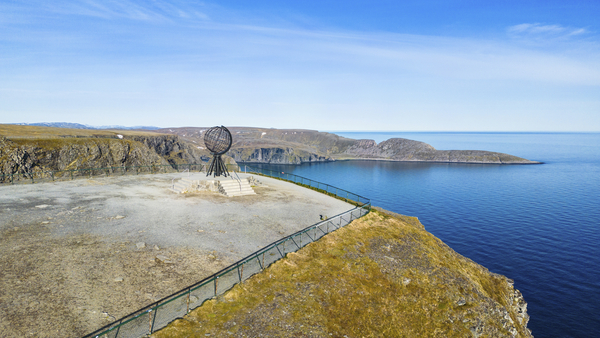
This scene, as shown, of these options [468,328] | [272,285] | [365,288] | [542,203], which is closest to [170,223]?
[272,285]

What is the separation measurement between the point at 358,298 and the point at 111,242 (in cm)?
1596

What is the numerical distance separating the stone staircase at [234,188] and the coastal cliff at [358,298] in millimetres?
14608

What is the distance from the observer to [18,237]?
18.2 metres

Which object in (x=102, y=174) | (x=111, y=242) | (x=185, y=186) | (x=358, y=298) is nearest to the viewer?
(x=358, y=298)

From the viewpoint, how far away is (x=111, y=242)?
18.4 m

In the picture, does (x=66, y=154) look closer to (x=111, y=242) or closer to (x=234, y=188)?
(x=234, y=188)

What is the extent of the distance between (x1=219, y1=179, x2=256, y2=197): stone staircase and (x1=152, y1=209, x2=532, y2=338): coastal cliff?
575 inches

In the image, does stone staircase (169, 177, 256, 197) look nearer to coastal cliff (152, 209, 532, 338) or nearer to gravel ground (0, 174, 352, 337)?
gravel ground (0, 174, 352, 337)

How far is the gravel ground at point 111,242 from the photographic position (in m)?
12.1

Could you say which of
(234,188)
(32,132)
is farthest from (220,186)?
(32,132)

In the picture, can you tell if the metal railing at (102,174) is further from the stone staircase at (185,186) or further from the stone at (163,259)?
the stone at (163,259)

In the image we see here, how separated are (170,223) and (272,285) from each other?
11.5 m

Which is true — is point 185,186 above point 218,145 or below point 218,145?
below

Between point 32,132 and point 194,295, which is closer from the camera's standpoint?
point 194,295
